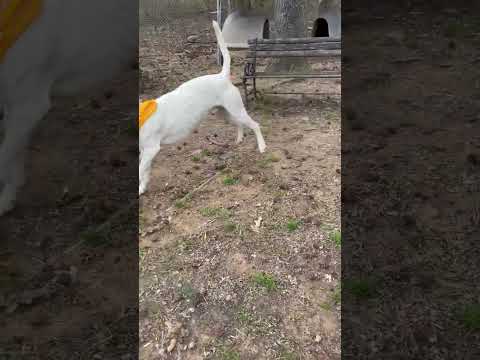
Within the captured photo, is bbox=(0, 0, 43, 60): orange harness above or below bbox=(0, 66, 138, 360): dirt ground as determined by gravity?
above

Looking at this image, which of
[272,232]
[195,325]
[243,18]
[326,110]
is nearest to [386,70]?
[326,110]

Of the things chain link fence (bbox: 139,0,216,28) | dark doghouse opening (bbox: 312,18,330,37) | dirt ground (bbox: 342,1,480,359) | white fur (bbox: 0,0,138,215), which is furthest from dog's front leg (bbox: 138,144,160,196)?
chain link fence (bbox: 139,0,216,28)

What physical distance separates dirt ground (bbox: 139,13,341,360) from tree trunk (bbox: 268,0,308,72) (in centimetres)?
225

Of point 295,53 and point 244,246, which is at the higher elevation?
point 295,53

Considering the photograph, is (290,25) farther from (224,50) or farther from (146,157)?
(146,157)

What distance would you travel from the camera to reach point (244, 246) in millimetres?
2609

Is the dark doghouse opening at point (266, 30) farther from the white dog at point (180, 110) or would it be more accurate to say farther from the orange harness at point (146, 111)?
the orange harness at point (146, 111)

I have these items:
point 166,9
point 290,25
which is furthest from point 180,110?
point 166,9

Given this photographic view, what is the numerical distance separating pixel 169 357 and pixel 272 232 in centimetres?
112

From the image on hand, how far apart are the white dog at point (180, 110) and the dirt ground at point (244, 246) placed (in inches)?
18.4

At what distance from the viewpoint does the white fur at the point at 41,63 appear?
2.09 meters

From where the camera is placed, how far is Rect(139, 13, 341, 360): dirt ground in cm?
197

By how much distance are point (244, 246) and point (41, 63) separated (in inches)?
67.0

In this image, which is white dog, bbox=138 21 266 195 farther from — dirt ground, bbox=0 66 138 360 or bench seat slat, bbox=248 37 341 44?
bench seat slat, bbox=248 37 341 44
